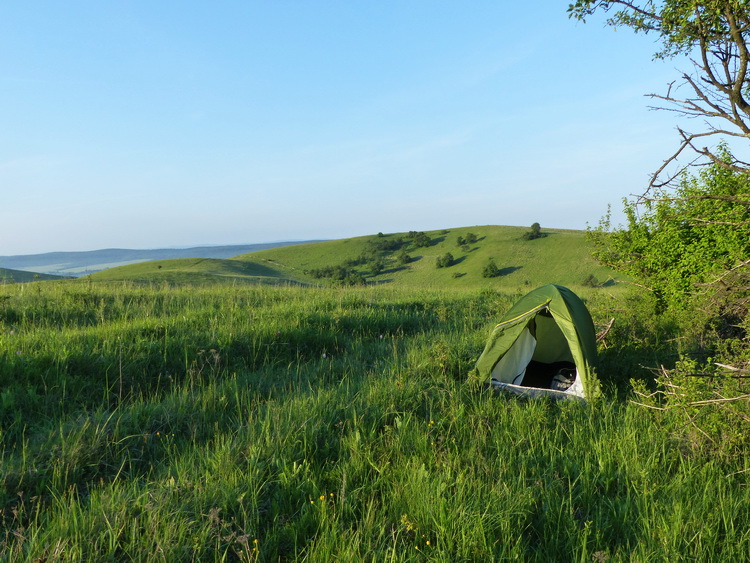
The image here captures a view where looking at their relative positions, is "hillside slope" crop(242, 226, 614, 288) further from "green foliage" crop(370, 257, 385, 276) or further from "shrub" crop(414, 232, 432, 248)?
"shrub" crop(414, 232, 432, 248)

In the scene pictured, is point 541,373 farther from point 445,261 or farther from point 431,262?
point 431,262

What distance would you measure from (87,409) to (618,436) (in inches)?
Result: 251

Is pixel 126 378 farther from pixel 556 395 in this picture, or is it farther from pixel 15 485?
pixel 556 395

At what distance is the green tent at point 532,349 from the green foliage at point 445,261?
57356 mm

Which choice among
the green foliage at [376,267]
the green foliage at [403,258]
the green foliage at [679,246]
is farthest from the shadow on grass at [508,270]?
the green foliage at [679,246]

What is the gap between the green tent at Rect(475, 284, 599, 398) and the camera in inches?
252

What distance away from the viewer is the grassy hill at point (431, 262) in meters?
53.2

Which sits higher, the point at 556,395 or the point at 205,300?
the point at 205,300

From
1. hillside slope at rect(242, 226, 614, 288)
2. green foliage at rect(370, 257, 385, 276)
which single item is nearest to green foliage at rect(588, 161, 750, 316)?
hillside slope at rect(242, 226, 614, 288)

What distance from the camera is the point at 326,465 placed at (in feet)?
13.5

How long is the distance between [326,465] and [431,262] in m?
65.7

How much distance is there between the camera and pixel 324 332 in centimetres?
912

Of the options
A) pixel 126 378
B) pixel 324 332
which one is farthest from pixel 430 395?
pixel 126 378

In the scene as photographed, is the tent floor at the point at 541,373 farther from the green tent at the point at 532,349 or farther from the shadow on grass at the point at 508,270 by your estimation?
the shadow on grass at the point at 508,270
